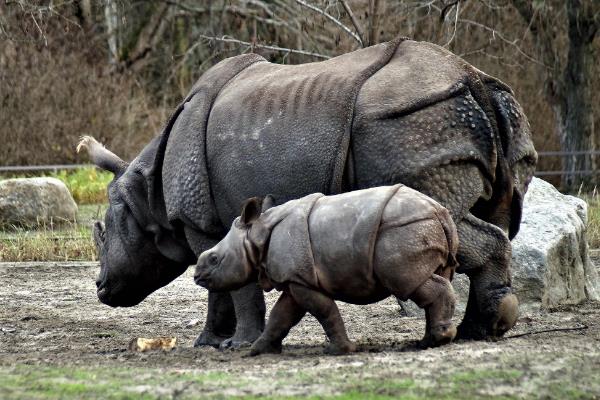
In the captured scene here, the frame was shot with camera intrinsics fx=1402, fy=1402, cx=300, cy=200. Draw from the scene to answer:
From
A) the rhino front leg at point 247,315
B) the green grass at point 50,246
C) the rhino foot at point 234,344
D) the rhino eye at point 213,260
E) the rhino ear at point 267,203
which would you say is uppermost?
the rhino ear at point 267,203

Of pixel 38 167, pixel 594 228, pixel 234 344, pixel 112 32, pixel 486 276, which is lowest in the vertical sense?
pixel 38 167

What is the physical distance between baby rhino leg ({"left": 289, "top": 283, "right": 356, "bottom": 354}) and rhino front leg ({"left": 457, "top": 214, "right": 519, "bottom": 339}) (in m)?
0.91

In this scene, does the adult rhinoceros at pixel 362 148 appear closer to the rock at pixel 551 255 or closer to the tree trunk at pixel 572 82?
the rock at pixel 551 255

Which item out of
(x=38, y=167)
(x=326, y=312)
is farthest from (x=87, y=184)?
(x=326, y=312)

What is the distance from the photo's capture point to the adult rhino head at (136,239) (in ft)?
32.2

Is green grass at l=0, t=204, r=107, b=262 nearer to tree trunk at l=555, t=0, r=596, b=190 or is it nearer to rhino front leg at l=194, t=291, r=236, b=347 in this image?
rhino front leg at l=194, t=291, r=236, b=347

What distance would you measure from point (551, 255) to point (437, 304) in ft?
11.5

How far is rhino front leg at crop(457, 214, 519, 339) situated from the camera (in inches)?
329

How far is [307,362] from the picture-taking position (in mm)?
7449

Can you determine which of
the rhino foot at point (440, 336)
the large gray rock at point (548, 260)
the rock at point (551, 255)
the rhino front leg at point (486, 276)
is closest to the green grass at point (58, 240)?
the large gray rock at point (548, 260)

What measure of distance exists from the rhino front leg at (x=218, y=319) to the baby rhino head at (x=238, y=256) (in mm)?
1450

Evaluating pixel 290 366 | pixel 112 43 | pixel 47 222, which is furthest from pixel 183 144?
pixel 112 43

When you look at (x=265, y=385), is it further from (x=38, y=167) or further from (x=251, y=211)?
(x=38, y=167)

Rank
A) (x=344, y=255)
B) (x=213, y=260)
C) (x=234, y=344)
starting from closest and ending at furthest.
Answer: (x=344, y=255), (x=213, y=260), (x=234, y=344)
